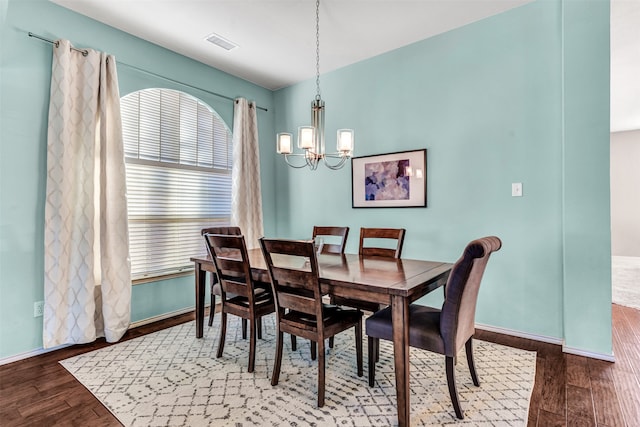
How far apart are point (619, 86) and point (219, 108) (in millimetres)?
5371

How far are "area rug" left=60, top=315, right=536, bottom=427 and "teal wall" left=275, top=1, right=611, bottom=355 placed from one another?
0.57 m

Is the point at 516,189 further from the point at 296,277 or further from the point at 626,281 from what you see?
the point at 626,281

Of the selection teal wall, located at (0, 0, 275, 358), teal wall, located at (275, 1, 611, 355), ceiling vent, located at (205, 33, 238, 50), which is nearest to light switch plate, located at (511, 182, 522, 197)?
teal wall, located at (275, 1, 611, 355)

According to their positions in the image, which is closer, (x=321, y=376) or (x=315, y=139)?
(x=321, y=376)

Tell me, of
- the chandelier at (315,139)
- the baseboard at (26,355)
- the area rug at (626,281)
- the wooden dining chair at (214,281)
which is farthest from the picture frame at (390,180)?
the baseboard at (26,355)

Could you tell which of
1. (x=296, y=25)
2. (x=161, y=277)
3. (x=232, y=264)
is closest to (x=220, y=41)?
(x=296, y=25)

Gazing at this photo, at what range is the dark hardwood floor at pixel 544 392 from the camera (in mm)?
1737

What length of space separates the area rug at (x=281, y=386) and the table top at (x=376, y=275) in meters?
0.64

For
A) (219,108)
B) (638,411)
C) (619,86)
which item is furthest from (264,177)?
(619,86)

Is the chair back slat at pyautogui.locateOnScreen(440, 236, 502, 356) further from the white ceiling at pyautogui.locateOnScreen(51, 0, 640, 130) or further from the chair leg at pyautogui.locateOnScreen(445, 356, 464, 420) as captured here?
the white ceiling at pyautogui.locateOnScreen(51, 0, 640, 130)

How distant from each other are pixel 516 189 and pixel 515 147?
0.36 meters

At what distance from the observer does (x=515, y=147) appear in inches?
110

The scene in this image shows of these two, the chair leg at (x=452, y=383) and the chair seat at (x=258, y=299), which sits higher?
the chair seat at (x=258, y=299)

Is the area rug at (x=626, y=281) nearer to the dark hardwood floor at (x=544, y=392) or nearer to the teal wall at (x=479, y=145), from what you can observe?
the dark hardwood floor at (x=544, y=392)
